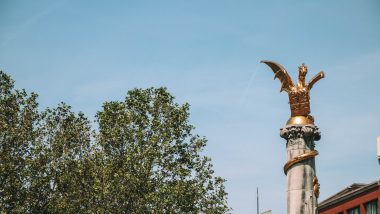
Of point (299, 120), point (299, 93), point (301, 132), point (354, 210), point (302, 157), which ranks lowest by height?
point (302, 157)

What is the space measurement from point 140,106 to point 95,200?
7326 mm

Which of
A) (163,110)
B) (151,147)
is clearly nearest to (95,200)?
(151,147)

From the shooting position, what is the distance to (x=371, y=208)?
65312 mm

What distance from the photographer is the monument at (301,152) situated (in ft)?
90.0

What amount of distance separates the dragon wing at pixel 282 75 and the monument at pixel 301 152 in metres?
0.19

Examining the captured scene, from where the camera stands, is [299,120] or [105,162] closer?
[299,120]

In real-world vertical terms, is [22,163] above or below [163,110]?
below

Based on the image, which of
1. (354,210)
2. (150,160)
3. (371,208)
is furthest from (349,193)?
(150,160)

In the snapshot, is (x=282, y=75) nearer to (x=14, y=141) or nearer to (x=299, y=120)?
(x=299, y=120)

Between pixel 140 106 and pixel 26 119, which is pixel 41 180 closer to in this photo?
pixel 26 119

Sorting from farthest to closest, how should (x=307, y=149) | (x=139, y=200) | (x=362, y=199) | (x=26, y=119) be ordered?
(x=362, y=199)
(x=26, y=119)
(x=139, y=200)
(x=307, y=149)

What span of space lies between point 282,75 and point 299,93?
4.73 feet

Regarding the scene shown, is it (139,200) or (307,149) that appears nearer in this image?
(307,149)

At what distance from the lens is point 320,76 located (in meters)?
29.7
